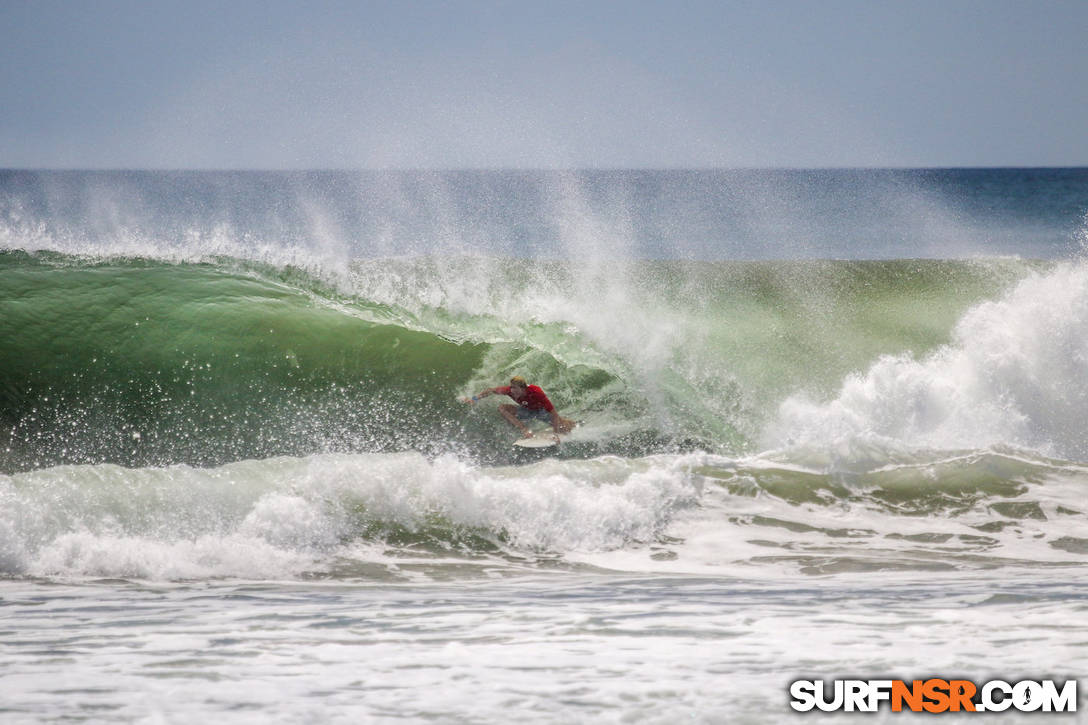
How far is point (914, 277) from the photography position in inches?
543

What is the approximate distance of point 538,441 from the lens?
362 inches

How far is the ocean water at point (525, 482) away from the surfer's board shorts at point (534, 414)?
23 centimetres

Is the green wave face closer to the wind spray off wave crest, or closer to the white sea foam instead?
the wind spray off wave crest

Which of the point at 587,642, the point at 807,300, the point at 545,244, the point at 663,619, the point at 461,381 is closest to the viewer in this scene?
the point at 587,642

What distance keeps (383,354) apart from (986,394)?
19.7 ft

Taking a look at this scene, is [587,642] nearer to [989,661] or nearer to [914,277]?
[989,661]

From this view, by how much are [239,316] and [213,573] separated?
4.67 metres

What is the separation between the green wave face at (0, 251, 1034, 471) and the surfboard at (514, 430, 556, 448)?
18 centimetres

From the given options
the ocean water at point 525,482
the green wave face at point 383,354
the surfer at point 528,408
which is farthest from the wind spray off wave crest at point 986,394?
the surfer at point 528,408

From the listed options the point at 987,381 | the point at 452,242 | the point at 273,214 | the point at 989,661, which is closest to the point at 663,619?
the point at 989,661

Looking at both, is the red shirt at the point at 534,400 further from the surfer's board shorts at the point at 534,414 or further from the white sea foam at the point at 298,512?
the white sea foam at the point at 298,512

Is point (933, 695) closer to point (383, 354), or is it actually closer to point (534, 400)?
point (534, 400)

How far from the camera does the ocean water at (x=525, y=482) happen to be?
4309 mm

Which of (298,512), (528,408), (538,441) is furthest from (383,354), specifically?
(298,512)
